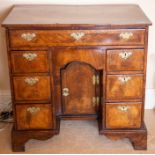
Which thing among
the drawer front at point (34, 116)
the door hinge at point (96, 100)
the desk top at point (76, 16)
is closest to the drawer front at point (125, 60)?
the desk top at point (76, 16)

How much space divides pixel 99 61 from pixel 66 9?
469mm

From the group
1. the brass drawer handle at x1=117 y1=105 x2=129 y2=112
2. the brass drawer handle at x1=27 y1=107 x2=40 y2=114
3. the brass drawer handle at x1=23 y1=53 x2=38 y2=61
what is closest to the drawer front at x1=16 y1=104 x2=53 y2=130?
the brass drawer handle at x1=27 y1=107 x2=40 y2=114

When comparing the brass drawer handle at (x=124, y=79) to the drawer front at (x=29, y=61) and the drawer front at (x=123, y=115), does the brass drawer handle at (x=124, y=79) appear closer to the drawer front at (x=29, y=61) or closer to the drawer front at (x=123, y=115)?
the drawer front at (x=123, y=115)

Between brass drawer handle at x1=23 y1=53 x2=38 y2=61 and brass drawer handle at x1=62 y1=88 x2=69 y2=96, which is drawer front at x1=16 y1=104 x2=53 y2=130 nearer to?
brass drawer handle at x1=62 y1=88 x2=69 y2=96

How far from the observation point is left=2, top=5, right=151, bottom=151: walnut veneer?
1807mm

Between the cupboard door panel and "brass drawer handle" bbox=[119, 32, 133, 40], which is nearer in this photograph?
"brass drawer handle" bbox=[119, 32, 133, 40]

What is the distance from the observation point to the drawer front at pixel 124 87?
6.30 ft

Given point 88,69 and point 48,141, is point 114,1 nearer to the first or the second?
point 88,69

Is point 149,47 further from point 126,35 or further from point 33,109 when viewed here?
point 33,109

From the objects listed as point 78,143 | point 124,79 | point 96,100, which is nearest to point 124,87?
point 124,79

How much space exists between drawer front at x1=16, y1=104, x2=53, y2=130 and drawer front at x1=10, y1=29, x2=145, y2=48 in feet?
1.30

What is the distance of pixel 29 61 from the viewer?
73.8 inches

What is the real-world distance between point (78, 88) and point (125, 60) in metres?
0.41

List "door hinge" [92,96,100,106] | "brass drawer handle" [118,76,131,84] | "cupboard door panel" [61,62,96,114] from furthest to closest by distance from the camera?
"door hinge" [92,96,100,106], "cupboard door panel" [61,62,96,114], "brass drawer handle" [118,76,131,84]
